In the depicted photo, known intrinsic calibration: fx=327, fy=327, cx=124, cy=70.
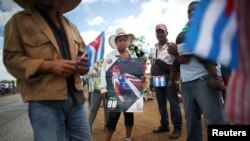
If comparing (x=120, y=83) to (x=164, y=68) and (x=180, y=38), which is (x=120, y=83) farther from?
(x=164, y=68)

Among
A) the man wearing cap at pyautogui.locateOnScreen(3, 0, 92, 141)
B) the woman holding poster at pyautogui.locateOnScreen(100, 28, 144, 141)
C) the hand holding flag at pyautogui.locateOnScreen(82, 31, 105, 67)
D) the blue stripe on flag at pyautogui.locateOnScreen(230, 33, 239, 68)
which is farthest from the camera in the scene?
the woman holding poster at pyautogui.locateOnScreen(100, 28, 144, 141)

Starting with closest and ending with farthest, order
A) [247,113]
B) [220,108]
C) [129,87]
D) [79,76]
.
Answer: [247,113], [79,76], [220,108], [129,87]

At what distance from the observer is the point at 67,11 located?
3.14m

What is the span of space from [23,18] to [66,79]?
0.58m

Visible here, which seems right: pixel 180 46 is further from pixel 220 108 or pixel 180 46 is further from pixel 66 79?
pixel 66 79

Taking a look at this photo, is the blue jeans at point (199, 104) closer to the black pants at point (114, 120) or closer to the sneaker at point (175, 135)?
the black pants at point (114, 120)

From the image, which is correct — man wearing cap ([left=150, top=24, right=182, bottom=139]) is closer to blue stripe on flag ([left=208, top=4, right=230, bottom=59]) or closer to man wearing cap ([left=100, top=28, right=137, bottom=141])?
man wearing cap ([left=100, top=28, right=137, bottom=141])

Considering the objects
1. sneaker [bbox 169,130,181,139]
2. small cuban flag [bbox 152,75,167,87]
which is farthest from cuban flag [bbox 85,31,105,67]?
sneaker [bbox 169,130,181,139]

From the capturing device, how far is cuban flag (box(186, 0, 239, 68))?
989 mm

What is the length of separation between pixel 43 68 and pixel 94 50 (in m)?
0.43

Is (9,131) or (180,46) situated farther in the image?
(9,131)

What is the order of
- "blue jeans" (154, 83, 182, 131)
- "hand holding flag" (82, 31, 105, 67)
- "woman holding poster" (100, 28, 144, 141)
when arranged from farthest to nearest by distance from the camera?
"blue jeans" (154, 83, 182, 131) < "woman holding poster" (100, 28, 144, 141) < "hand holding flag" (82, 31, 105, 67)

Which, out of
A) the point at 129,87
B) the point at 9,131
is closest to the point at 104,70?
the point at 129,87

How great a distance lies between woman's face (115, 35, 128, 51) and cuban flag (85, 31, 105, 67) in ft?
7.49
